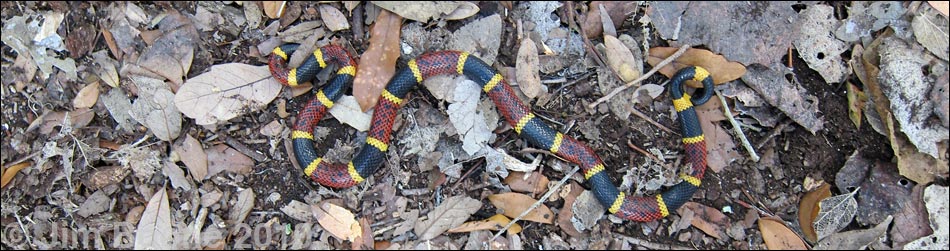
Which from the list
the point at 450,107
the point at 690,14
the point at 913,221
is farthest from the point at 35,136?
the point at 913,221

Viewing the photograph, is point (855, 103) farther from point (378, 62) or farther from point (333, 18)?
point (333, 18)

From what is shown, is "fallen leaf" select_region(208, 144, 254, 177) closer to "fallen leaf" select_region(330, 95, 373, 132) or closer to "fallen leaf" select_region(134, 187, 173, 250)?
"fallen leaf" select_region(134, 187, 173, 250)

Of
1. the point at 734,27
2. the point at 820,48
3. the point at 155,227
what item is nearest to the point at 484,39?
the point at 734,27

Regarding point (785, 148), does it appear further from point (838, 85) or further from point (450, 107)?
point (450, 107)

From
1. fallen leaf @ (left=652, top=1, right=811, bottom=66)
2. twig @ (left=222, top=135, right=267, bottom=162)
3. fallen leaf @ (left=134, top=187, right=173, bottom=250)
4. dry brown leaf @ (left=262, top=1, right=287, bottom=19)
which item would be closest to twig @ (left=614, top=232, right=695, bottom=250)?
fallen leaf @ (left=652, top=1, right=811, bottom=66)

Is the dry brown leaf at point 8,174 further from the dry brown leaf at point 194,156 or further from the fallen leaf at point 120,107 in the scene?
the dry brown leaf at point 194,156

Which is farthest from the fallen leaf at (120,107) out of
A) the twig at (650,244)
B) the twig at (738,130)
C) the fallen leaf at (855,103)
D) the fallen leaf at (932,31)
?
the fallen leaf at (932,31)
